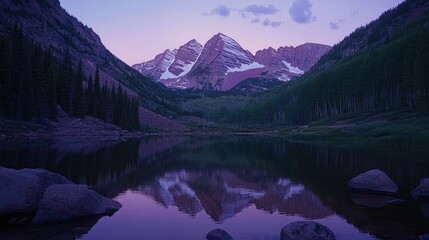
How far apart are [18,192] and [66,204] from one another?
228 centimetres

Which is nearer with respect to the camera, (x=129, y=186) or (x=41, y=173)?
(x=41, y=173)

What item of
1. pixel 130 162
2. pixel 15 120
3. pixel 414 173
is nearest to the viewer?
pixel 414 173

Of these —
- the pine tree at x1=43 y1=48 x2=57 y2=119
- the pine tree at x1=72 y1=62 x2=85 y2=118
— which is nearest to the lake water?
the pine tree at x1=43 y1=48 x2=57 y2=119

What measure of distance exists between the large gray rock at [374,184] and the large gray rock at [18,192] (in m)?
19.2

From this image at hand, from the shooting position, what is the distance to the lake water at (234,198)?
1728 centimetres

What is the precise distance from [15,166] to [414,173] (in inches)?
1295

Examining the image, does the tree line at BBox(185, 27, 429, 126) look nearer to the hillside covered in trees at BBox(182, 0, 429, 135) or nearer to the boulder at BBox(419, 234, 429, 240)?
the hillside covered in trees at BBox(182, 0, 429, 135)

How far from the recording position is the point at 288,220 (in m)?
19.6

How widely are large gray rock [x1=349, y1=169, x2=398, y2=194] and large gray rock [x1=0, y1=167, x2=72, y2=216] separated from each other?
1923cm

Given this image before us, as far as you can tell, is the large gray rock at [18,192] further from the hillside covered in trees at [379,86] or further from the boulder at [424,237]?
the hillside covered in trees at [379,86]

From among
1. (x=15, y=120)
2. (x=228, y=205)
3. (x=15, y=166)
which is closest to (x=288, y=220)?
(x=228, y=205)

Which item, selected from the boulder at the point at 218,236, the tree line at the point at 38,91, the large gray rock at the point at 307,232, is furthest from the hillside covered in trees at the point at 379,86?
the boulder at the point at 218,236

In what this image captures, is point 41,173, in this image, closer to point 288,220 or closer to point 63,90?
point 288,220


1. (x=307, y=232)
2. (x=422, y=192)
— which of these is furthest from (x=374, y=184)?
(x=307, y=232)
